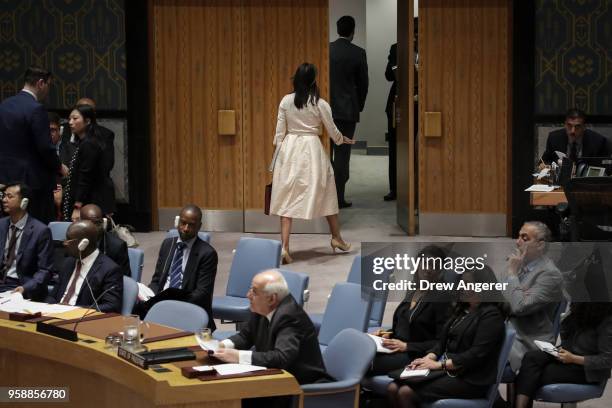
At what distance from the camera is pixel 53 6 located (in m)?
11.9

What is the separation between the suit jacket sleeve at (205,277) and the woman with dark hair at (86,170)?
99.6 inches

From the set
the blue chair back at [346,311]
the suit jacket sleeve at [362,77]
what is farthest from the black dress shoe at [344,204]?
the blue chair back at [346,311]

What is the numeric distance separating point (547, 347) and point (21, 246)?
3.72m

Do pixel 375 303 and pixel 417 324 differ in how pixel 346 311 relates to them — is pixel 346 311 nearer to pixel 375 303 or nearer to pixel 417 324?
pixel 417 324

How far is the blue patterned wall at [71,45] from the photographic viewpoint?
11844 millimetres

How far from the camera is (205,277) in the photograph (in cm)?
739

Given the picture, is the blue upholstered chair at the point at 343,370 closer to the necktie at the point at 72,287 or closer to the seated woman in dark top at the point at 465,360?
the seated woman in dark top at the point at 465,360

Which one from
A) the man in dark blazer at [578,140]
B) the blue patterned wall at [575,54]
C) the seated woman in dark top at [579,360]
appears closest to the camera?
the seated woman in dark top at [579,360]

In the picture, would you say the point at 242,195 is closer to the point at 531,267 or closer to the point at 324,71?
the point at 324,71

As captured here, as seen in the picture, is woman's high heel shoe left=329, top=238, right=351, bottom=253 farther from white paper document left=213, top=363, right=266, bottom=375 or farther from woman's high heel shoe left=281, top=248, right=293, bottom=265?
white paper document left=213, top=363, right=266, bottom=375

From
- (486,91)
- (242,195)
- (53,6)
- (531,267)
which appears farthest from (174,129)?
(531,267)

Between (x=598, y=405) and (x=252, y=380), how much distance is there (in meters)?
2.58

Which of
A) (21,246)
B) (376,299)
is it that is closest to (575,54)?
(376,299)

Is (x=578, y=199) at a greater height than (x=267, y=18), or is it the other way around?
(x=267, y=18)
